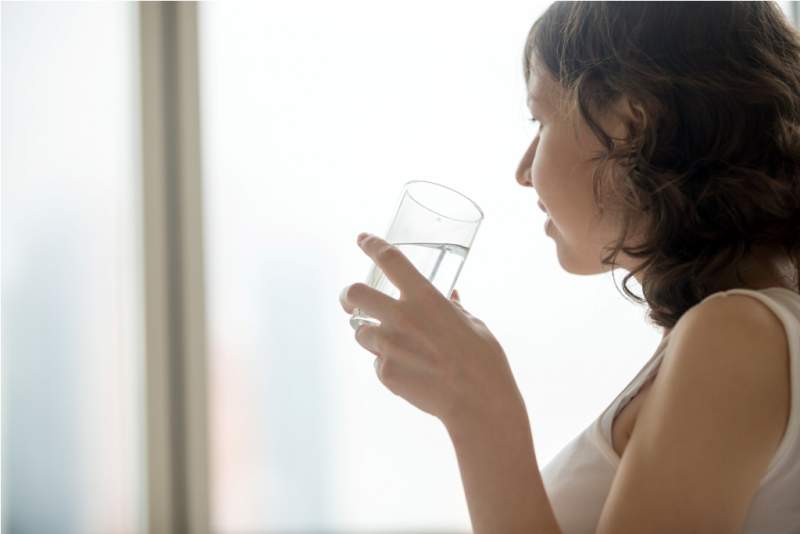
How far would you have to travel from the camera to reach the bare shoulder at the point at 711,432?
648 mm

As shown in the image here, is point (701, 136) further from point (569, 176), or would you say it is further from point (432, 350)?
point (432, 350)

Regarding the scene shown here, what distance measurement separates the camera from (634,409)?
2.52 ft

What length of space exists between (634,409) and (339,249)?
1.40 meters

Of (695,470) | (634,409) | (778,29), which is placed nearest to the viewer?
(695,470)

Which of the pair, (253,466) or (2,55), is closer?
(2,55)

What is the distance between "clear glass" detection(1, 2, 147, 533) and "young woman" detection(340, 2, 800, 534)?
4.17ft

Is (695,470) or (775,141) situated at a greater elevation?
(775,141)

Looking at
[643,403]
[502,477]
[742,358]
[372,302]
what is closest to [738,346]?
[742,358]

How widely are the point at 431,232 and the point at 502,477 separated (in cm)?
27

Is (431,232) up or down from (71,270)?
up

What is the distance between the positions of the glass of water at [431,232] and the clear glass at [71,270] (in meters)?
1.22

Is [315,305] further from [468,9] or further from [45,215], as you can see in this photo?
[468,9]

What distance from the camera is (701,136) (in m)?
0.84

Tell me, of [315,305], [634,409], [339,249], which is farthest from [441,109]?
[634,409]
